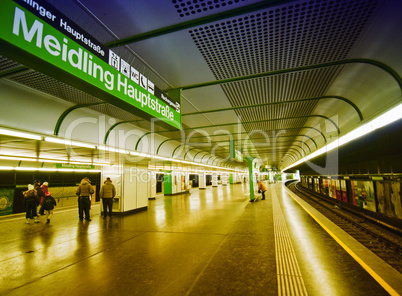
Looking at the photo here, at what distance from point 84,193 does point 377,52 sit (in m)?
10.4

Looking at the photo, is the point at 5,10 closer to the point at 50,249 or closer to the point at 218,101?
the point at 218,101

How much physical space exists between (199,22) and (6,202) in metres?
13.6

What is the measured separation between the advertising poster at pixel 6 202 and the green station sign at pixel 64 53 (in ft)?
40.9

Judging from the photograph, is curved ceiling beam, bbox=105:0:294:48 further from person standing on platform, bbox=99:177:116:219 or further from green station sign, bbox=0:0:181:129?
person standing on platform, bbox=99:177:116:219

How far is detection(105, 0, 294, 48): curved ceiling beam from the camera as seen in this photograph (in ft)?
8.55

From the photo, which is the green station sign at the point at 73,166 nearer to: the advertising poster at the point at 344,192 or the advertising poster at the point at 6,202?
the advertising poster at the point at 6,202

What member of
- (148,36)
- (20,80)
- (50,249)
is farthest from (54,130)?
(148,36)

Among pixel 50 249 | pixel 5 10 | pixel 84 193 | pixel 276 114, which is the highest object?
pixel 276 114

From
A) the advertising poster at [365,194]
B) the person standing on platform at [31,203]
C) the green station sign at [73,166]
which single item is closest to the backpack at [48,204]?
the person standing on platform at [31,203]

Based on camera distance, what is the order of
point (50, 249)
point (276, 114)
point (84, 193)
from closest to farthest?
point (50, 249)
point (276, 114)
point (84, 193)

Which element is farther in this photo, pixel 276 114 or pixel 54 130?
pixel 276 114

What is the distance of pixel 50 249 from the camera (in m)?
5.02

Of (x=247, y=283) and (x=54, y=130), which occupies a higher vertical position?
(x=54, y=130)

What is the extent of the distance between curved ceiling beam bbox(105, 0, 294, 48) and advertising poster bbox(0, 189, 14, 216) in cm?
1201
